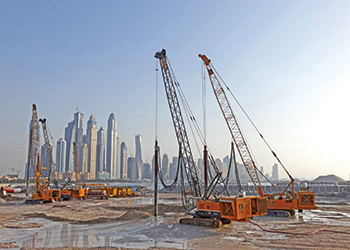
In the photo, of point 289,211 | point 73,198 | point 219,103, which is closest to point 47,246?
point 289,211

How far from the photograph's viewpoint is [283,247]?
15.4 m

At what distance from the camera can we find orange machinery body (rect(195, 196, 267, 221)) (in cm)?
1986

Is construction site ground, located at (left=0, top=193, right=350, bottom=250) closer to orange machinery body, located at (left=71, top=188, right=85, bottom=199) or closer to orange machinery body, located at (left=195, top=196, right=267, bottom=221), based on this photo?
orange machinery body, located at (left=195, top=196, right=267, bottom=221)

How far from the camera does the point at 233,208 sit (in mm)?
19812

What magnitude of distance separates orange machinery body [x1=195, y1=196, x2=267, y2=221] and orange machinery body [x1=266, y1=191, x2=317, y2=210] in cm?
837

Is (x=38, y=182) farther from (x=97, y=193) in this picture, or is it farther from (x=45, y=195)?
(x=97, y=193)

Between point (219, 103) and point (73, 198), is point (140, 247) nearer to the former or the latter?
point (219, 103)

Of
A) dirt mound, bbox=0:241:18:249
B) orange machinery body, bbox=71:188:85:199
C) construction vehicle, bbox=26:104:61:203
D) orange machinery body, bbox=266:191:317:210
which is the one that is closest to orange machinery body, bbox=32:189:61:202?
construction vehicle, bbox=26:104:61:203

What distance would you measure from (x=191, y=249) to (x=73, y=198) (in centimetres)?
5039

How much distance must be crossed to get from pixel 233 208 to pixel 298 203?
12.9 metres

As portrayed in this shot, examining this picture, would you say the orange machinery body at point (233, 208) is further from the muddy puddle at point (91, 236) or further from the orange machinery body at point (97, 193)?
the orange machinery body at point (97, 193)

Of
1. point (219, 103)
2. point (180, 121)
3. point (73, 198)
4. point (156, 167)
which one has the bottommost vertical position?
point (73, 198)

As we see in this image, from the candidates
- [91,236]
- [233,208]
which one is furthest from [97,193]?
[233,208]

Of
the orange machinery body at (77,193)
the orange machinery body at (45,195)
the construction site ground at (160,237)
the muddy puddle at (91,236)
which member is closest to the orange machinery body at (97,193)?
the orange machinery body at (77,193)
